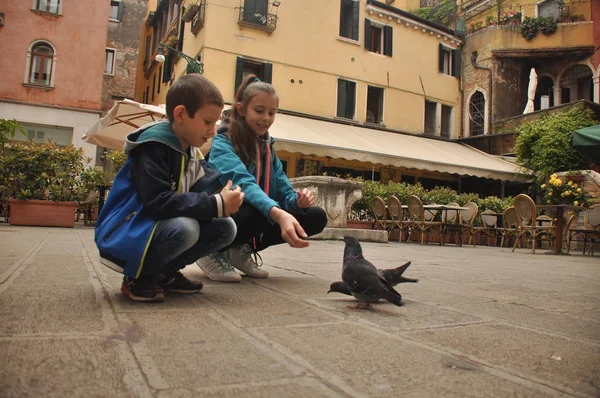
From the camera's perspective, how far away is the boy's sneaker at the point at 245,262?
2.75 meters

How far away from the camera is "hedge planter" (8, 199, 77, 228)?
784cm

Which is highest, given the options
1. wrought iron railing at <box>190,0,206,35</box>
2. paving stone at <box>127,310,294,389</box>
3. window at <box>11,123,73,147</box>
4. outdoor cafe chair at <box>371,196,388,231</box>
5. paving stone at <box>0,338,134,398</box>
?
wrought iron railing at <box>190,0,206,35</box>

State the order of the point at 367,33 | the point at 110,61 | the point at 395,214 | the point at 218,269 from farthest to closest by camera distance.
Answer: the point at 110,61, the point at 367,33, the point at 395,214, the point at 218,269

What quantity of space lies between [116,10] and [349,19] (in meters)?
13.6

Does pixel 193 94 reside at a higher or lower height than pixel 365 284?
higher

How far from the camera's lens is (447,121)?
20.7m

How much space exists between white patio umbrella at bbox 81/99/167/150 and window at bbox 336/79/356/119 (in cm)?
971

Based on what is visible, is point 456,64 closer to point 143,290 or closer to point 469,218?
point 469,218

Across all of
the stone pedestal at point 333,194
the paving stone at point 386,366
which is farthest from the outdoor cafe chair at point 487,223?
the paving stone at point 386,366

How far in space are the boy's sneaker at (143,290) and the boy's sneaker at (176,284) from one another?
0.79 ft

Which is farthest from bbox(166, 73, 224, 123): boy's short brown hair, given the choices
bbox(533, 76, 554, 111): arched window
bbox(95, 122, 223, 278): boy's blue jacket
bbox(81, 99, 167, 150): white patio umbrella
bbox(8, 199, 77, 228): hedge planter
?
bbox(533, 76, 554, 111): arched window

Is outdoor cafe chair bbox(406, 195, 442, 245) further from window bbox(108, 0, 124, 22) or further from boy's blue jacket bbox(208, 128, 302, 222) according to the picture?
window bbox(108, 0, 124, 22)

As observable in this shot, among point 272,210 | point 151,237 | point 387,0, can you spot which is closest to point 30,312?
point 151,237

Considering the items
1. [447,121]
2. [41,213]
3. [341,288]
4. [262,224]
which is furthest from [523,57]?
[341,288]
